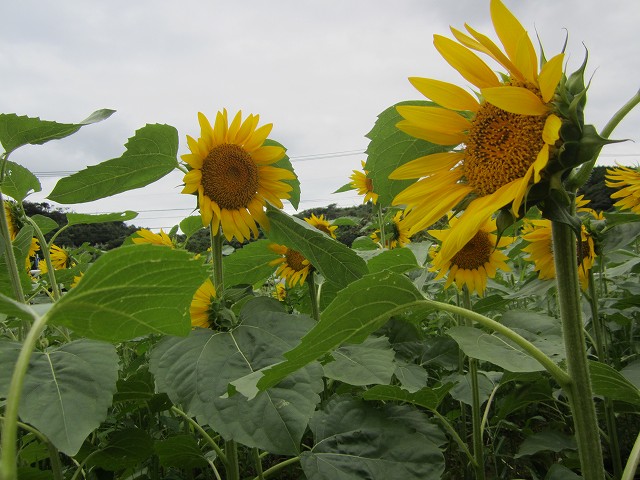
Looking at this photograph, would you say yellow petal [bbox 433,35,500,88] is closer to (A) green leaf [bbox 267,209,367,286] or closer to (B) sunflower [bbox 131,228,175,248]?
(A) green leaf [bbox 267,209,367,286]

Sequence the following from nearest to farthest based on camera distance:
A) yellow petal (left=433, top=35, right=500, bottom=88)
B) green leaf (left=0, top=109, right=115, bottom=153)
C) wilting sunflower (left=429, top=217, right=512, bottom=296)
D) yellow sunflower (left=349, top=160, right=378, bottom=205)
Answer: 1. yellow petal (left=433, top=35, right=500, bottom=88)
2. green leaf (left=0, top=109, right=115, bottom=153)
3. wilting sunflower (left=429, top=217, right=512, bottom=296)
4. yellow sunflower (left=349, top=160, right=378, bottom=205)

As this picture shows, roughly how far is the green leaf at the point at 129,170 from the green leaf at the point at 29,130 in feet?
0.45

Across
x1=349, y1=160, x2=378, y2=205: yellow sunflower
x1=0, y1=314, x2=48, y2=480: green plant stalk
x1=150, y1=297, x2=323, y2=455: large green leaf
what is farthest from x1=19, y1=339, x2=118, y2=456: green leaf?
x1=349, y1=160, x2=378, y2=205: yellow sunflower

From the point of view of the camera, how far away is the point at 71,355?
1154 millimetres

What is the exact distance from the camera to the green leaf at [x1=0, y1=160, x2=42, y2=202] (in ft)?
5.80

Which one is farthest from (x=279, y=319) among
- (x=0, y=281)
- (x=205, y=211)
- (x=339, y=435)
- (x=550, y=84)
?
(x=0, y=281)

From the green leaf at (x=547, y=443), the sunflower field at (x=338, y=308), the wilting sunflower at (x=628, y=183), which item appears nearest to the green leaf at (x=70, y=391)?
the sunflower field at (x=338, y=308)

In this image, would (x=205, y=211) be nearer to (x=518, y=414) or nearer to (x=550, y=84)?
(x=550, y=84)

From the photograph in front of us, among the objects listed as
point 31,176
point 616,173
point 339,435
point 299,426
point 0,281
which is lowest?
point 339,435

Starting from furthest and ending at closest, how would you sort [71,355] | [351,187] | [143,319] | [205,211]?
[351,187] < [205,211] < [71,355] < [143,319]

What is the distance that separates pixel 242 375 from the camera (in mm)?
1132

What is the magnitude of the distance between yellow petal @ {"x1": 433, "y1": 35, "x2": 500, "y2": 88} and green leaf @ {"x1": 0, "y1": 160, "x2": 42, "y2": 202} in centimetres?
142

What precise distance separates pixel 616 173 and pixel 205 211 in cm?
177

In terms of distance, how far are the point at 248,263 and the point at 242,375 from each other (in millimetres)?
726
